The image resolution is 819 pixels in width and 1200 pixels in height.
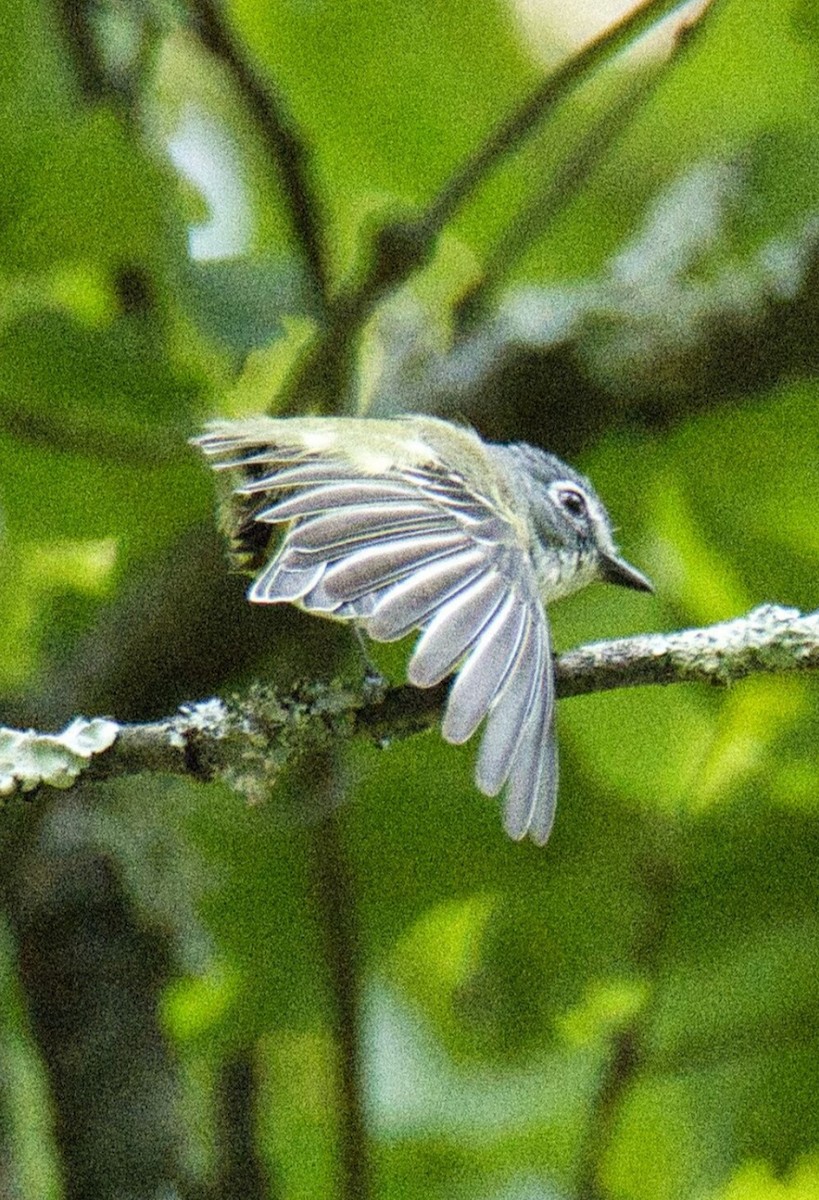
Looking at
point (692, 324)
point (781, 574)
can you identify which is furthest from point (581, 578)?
point (692, 324)

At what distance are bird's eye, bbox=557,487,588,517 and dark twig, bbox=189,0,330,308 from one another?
1.78 ft

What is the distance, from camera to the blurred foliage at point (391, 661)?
245 centimetres

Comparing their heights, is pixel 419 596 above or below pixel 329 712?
above

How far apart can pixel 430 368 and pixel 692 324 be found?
17.9 inches

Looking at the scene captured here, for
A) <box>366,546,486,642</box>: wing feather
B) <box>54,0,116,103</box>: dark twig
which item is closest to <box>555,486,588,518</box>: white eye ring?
<box>366,546,486,642</box>: wing feather

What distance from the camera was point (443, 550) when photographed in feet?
6.83

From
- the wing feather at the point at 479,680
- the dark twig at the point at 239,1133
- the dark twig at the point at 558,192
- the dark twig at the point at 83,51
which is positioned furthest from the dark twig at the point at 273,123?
the dark twig at the point at 239,1133

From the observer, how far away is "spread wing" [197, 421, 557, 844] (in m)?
1.75

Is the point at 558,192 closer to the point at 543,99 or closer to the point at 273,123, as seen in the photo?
the point at 543,99

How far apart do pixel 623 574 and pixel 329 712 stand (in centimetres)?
84

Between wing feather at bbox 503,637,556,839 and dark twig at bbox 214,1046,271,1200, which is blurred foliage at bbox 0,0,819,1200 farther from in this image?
wing feather at bbox 503,637,556,839

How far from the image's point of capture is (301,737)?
1927 mm

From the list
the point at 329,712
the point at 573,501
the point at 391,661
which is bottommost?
the point at 391,661

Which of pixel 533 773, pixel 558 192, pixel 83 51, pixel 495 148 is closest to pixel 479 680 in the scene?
pixel 533 773
